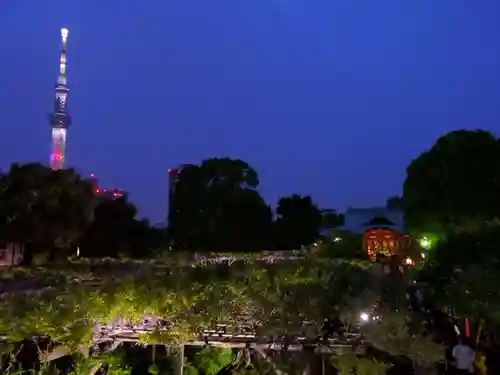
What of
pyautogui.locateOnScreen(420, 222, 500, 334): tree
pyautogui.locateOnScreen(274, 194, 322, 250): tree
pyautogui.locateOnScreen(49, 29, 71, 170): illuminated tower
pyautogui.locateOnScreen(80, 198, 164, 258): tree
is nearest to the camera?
pyautogui.locateOnScreen(420, 222, 500, 334): tree

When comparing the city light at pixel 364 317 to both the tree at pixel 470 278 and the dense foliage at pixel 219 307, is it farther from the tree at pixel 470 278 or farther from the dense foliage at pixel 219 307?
the tree at pixel 470 278

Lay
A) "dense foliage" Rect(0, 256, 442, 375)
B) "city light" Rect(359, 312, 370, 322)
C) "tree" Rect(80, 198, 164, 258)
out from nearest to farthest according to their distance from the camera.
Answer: "dense foliage" Rect(0, 256, 442, 375)
"city light" Rect(359, 312, 370, 322)
"tree" Rect(80, 198, 164, 258)

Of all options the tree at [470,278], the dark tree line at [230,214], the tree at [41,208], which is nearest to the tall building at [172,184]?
the dark tree line at [230,214]

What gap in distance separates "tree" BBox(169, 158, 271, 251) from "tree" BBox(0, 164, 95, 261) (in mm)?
7624

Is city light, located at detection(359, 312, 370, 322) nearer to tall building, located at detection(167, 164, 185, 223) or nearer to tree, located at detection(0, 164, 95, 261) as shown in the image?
tree, located at detection(0, 164, 95, 261)

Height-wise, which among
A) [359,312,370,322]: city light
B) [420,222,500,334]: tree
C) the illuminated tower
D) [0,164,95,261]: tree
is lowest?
[359,312,370,322]: city light

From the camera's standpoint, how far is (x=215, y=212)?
31.9 m

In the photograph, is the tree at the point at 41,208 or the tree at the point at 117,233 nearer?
the tree at the point at 41,208

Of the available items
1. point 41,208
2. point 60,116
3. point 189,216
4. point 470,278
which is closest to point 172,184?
point 189,216

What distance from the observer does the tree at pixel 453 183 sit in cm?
2148

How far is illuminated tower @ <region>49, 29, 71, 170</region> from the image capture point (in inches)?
2575

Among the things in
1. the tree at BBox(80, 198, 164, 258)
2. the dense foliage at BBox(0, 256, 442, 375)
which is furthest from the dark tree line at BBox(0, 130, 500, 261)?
the dense foliage at BBox(0, 256, 442, 375)

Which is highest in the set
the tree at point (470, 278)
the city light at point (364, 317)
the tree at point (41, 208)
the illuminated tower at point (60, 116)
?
the illuminated tower at point (60, 116)

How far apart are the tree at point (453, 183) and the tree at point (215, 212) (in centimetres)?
993
